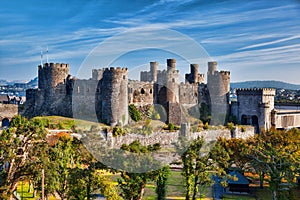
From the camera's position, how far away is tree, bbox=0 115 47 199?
13133mm

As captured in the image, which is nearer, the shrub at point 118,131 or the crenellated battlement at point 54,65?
the shrub at point 118,131

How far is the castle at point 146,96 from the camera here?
2697cm

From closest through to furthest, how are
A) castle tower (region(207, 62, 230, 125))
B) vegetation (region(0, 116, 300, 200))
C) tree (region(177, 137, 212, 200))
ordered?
vegetation (region(0, 116, 300, 200)) → tree (region(177, 137, 212, 200)) → castle tower (region(207, 62, 230, 125))

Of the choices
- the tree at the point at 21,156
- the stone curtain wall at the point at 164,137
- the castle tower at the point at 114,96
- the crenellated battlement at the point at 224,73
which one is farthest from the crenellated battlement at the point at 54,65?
the tree at the point at 21,156

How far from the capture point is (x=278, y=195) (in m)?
16.2

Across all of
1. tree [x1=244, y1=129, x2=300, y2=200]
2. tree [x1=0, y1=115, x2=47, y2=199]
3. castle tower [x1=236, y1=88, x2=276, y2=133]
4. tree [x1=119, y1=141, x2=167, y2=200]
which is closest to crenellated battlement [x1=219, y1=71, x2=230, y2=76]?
castle tower [x1=236, y1=88, x2=276, y2=133]

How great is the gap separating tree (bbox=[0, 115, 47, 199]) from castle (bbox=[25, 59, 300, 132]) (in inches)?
338

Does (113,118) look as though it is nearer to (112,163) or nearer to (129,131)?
(129,131)

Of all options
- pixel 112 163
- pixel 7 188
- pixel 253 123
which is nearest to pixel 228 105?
pixel 253 123

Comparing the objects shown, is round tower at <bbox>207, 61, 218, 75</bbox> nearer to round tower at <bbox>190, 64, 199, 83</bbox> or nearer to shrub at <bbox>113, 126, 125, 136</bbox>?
round tower at <bbox>190, 64, 199, 83</bbox>

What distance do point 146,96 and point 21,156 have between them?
63.7 ft

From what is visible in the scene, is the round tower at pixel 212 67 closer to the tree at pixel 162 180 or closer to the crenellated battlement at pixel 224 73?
the crenellated battlement at pixel 224 73

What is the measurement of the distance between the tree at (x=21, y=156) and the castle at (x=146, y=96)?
860 centimetres

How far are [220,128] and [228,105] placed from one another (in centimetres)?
706
